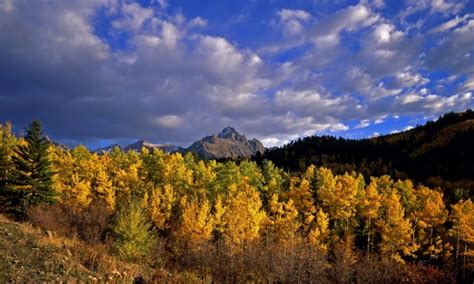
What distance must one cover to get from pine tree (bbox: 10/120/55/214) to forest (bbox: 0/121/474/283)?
0.11 metres

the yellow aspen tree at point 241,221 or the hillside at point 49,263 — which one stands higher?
the hillside at point 49,263

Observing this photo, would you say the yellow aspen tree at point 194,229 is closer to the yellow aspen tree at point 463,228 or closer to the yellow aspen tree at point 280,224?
the yellow aspen tree at point 280,224

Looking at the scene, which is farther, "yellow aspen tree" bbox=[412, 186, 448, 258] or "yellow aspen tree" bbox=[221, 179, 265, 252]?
"yellow aspen tree" bbox=[412, 186, 448, 258]

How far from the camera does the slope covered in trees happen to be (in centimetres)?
13312

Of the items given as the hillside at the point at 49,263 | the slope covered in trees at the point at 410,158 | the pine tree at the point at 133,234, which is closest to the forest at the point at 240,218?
the pine tree at the point at 133,234

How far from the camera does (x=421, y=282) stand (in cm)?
2803

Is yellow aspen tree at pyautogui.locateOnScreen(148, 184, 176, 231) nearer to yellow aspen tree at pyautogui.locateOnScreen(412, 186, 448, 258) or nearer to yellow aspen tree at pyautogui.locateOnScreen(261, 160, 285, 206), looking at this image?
yellow aspen tree at pyautogui.locateOnScreen(261, 160, 285, 206)

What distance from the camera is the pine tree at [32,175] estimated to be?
3931cm

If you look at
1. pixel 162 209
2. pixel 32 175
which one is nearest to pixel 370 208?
pixel 162 209

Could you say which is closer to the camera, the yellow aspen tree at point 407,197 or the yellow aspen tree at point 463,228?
the yellow aspen tree at point 463,228

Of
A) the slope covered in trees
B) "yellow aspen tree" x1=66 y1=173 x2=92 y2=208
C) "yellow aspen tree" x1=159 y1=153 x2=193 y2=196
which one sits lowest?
"yellow aspen tree" x1=66 y1=173 x2=92 y2=208

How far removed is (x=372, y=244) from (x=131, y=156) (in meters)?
48.6

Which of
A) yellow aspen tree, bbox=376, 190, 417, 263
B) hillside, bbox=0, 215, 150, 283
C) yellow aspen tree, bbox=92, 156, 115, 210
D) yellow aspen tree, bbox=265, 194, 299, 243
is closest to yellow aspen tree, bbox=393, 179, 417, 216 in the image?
yellow aspen tree, bbox=376, 190, 417, 263

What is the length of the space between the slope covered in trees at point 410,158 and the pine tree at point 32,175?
353 feet
